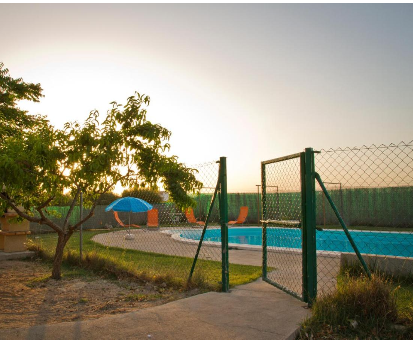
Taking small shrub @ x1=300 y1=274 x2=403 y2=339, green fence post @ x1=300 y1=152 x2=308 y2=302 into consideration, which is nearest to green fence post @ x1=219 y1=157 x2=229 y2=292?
green fence post @ x1=300 y1=152 x2=308 y2=302

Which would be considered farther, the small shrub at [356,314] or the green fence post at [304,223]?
the green fence post at [304,223]

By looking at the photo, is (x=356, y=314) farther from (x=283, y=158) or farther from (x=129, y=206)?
(x=129, y=206)

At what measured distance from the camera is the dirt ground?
13.9 ft

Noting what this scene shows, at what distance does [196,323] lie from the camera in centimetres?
348

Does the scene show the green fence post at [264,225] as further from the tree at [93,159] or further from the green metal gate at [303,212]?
the tree at [93,159]

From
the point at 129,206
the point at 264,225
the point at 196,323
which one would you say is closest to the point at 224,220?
the point at 264,225

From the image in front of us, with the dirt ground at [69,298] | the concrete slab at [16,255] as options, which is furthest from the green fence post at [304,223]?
the concrete slab at [16,255]

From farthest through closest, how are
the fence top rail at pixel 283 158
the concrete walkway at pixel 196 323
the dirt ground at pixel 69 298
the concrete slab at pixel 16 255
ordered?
1. the concrete slab at pixel 16 255
2. the fence top rail at pixel 283 158
3. the dirt ground at pixel 69 298
4. the concrete walkway at pixel 196 323

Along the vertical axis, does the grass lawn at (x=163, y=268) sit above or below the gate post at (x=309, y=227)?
below

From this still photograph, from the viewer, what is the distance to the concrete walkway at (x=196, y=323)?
3166 millimetres

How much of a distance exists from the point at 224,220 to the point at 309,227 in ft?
4.42

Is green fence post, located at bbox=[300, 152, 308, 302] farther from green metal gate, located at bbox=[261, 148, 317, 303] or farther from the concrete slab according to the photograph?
the concrete slab

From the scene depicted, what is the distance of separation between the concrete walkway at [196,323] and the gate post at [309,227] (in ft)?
0.90

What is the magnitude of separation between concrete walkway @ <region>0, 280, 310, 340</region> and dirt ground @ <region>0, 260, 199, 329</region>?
0.68 meters
